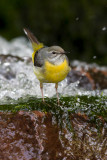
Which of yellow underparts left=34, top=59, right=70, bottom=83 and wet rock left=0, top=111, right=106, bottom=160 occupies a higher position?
yellow underparts left=34, top=59, right=70, bottom=83

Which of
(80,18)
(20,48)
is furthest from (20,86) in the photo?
(80,18)

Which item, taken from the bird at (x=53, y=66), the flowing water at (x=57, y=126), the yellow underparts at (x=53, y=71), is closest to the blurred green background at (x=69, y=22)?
the flowing water at (x=57, y=126)

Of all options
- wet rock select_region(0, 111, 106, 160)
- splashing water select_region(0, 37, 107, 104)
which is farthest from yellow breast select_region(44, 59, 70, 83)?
splashing water select_region(0, 37, 107, 104)

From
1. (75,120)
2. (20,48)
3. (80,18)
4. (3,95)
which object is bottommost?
(75,120)

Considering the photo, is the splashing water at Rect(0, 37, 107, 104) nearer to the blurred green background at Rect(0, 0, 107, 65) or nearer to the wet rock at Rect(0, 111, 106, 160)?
the wet rock at Rect(0, 111, 106, 160)

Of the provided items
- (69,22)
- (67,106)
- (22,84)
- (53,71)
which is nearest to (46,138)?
(67,106)

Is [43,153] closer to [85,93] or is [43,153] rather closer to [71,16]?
[85,93]
